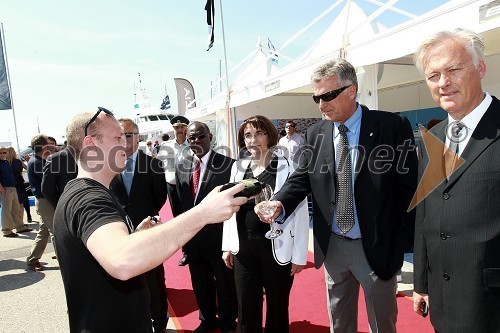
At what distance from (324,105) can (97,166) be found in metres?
1.47

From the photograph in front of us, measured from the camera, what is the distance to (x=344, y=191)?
2332mm

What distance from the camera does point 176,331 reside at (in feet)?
12.2

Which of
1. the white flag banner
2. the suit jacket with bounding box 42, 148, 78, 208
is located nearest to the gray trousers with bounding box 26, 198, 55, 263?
the suit jacket with bounding box 42, 148, 78, 208

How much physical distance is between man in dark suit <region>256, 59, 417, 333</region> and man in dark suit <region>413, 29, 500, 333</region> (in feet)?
1.27

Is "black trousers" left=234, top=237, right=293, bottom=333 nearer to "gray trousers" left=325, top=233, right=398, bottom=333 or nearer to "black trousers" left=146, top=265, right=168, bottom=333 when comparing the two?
"gray trousers" left=325, top=233, right=398, bottom=333

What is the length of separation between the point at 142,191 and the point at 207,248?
35.3 inches

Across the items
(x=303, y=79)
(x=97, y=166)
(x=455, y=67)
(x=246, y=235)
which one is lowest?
(x=246, y=235)

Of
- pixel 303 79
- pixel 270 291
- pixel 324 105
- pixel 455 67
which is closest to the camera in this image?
pixel 455 67

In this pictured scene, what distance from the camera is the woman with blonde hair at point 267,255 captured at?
2781 mm

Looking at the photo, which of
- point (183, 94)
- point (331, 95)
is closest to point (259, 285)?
point (331, 95)

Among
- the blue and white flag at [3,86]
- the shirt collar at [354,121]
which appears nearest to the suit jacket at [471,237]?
the shirt collar at [354,121]

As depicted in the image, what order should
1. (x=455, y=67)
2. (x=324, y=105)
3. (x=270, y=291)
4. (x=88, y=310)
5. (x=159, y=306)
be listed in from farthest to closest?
(x=159, y=306) < (x=270, y=291) < (x=324, y=105) < (x=455, y=67) < (x=88, y=310)

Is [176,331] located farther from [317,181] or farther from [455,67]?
[455,67]

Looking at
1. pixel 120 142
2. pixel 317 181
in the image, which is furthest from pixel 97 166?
pixel 317 181
